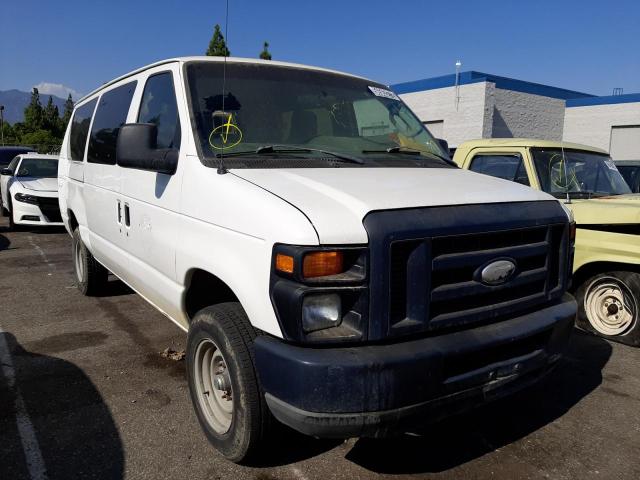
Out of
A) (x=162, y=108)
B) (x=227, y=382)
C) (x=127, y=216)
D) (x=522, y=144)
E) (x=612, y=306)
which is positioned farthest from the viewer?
(x=522, y=144)

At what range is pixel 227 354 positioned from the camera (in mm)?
2648

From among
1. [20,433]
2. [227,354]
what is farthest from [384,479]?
[20,433]

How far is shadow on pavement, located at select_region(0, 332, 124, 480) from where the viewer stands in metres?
2.88

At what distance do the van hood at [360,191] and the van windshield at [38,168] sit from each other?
10.8m

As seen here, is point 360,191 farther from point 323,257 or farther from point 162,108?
point 162,108

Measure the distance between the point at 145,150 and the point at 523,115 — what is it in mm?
20926

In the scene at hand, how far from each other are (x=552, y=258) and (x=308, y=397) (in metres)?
1.62

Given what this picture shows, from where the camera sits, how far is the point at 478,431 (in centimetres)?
336

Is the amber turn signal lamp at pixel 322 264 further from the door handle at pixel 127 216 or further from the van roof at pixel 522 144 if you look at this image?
the van roof at pixel 522 144

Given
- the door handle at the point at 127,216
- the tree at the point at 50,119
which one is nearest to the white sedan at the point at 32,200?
the door handle at the point at 127,216

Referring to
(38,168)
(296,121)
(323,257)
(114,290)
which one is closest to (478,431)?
(323,257)

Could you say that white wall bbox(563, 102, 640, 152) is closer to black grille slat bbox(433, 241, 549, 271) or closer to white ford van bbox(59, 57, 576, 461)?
white ford van bbox(59, 57, 576, 461)

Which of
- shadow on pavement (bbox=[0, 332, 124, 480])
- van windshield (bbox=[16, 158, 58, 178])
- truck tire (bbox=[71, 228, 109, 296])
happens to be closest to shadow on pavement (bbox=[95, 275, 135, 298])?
truck tire (bbox=[71, 228, 109, 296])

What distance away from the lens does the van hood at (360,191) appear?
2.31 m
